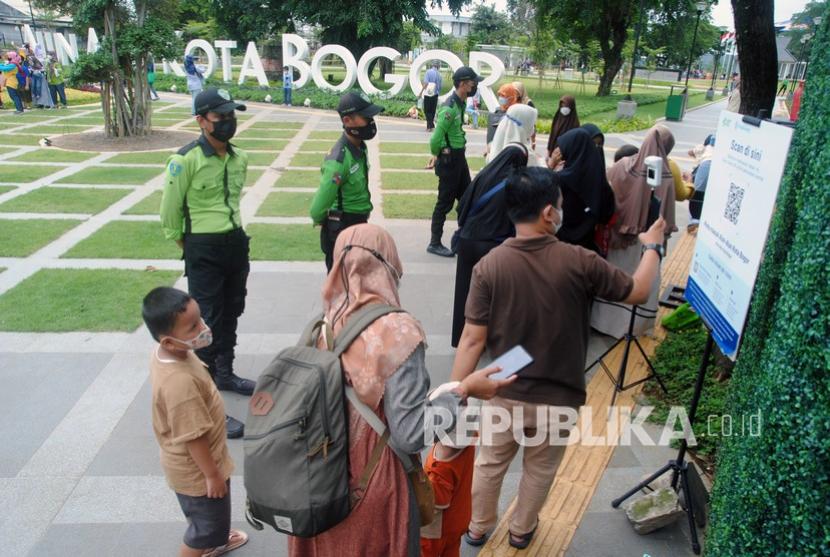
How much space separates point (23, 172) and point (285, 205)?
5581mm

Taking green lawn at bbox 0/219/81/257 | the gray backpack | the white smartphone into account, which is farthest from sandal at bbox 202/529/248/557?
green lawn at bbox 0/219/81/257

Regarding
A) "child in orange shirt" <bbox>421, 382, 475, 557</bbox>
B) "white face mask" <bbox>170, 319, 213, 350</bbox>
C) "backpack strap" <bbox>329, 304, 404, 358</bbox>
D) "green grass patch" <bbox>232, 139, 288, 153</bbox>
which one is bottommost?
"green grass patch" <bbox>232, 139, 288, 153</bbox>

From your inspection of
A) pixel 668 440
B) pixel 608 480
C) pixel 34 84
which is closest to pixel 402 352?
pixel 608 480

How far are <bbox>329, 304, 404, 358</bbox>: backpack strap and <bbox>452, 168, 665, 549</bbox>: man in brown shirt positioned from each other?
687mm

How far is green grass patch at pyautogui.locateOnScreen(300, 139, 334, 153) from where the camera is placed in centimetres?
1454

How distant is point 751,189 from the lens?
2512 millimetres

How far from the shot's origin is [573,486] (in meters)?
3.63

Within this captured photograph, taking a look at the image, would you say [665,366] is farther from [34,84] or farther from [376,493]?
[34,84]

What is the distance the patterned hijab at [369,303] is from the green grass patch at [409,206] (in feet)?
22.5

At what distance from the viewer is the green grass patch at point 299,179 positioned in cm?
1086

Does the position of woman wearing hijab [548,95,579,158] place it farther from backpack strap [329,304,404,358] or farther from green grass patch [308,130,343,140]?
green grass patch [308,130,343,140]

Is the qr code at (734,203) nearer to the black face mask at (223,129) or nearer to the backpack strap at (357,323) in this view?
the backpack strap at (357,323)

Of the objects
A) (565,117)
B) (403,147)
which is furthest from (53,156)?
(565,117)

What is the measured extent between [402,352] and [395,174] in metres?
10.1
